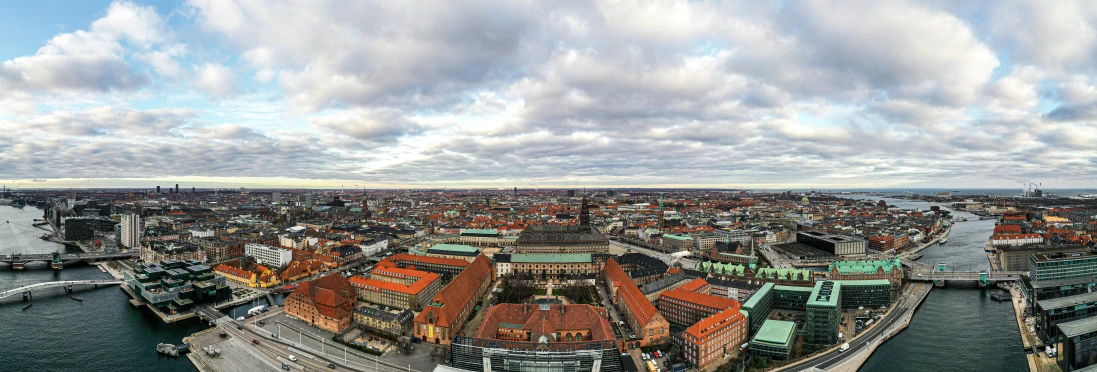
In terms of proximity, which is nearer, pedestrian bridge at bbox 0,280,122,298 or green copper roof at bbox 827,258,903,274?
pedestrian bridge at bbox 0,280,122,298

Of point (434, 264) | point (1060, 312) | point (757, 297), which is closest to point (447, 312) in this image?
point (434, 264)

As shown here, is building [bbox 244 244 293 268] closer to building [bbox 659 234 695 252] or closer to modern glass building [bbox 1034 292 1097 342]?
building [bbox 659 234 695 252]

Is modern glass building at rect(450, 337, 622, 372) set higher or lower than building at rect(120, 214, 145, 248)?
lower

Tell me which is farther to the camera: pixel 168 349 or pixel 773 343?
pixel 168 349

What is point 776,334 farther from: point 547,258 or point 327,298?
point 327,298

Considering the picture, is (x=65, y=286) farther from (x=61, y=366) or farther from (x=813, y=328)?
(x=813, y=328)

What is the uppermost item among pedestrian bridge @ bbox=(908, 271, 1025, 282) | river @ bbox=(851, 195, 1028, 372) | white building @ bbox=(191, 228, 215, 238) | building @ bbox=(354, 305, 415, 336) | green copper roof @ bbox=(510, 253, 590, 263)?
white building @ bbox=(191, 228, 215, 238)

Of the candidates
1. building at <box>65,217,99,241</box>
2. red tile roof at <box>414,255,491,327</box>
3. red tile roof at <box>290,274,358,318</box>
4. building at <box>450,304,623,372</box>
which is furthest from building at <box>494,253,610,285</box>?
building at <box>65,217,99,241</box>
